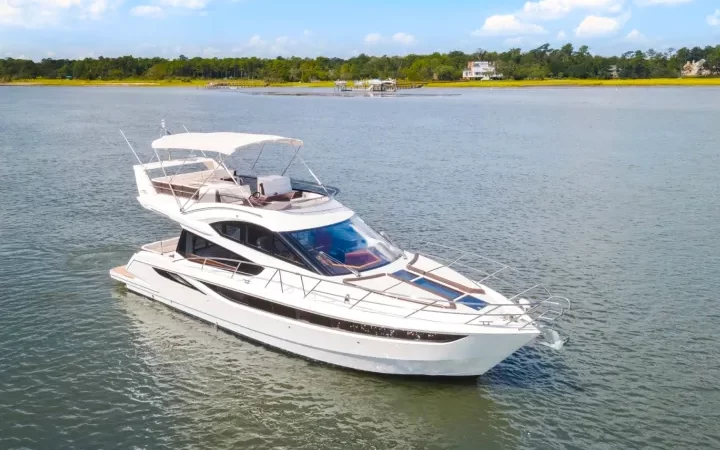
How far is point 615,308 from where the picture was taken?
19547 millimetres

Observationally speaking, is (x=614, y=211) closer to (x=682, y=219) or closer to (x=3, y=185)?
(x=682, y=219)

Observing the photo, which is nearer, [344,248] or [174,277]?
[344,248]

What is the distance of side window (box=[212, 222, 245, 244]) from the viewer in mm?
17438

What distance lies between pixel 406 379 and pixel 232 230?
6307 mm

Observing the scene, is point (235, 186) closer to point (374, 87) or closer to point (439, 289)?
point (439, 289)

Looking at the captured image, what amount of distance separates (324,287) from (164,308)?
19.9 feet

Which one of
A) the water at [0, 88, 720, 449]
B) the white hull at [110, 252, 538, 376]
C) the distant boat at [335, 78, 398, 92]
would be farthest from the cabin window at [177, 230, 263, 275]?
the distant boat at [335, 78, 398, 92]

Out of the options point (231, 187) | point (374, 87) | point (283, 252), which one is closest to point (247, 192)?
point (231, 187)

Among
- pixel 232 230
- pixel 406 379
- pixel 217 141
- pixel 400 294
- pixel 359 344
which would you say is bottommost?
pixel 406 379

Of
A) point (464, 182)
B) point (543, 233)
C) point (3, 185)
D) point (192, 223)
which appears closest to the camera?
point (192, 223)

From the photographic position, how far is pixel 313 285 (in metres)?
15.9

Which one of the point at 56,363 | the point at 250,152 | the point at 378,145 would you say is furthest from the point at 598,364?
the point at 378,145

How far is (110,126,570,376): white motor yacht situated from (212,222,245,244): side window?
0.10 feet

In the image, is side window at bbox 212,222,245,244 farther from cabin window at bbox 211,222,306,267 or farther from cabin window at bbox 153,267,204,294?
cabin window at bbox 153,267,204,294
